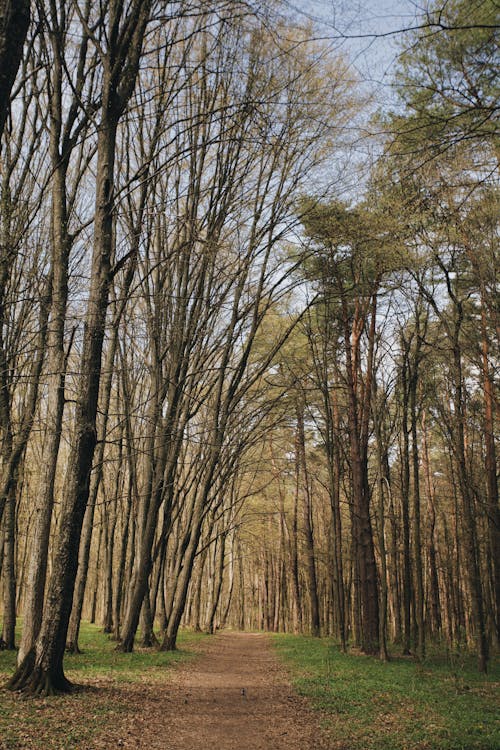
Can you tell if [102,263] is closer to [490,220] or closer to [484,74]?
[484,74]

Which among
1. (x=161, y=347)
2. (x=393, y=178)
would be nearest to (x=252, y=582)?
(x=161, y=347)

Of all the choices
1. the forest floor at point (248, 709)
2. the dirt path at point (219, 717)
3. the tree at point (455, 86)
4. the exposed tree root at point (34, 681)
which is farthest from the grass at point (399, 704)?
the tree at point (455, 86)

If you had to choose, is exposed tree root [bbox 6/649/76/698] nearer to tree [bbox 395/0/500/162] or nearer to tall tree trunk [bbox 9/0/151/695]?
tall tree trunk [bbox 9/0/151/695]

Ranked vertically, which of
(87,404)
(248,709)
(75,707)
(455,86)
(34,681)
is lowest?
(248,709)

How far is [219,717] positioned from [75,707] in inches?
72.1

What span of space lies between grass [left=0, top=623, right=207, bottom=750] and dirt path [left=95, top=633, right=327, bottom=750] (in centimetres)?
25

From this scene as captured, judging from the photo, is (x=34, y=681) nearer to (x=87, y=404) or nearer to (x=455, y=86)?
(x=87, y=404)

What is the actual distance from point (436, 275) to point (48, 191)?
30.2ft

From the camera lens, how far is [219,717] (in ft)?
23.0

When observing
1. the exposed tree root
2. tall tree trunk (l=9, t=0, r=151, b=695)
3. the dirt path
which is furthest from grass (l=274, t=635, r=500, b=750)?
tall tree trunk (l=9, t=0, r=151, b=695)

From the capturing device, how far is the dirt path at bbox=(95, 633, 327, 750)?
565cm

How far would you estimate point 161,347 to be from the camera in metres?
12.8

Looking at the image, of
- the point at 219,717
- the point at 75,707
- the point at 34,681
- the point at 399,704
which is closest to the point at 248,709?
the point at 219,717

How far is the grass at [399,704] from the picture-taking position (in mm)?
5762
